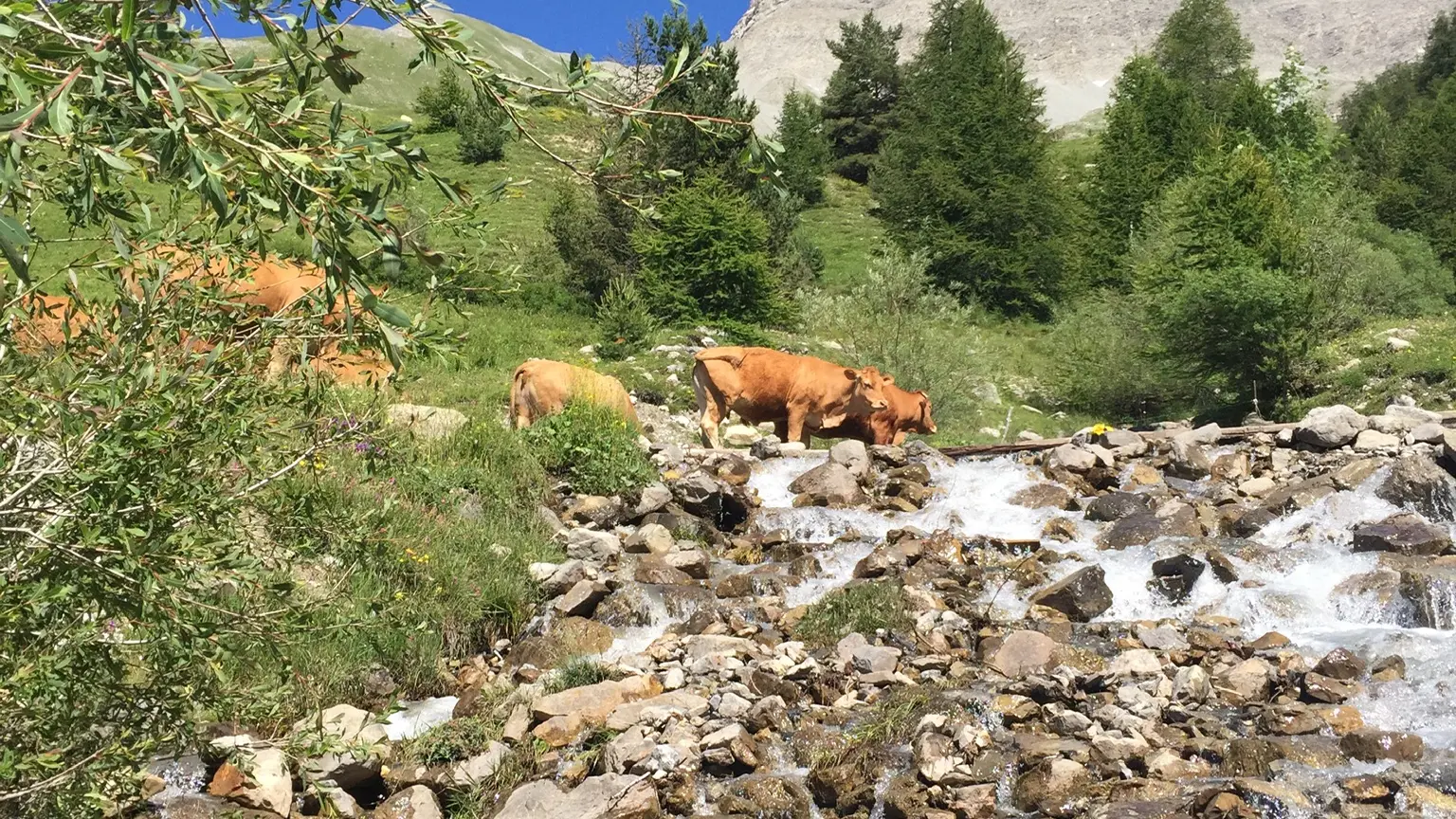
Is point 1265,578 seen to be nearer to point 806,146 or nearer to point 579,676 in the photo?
point 579,676

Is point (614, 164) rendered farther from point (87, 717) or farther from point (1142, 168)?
point (1142, 168)

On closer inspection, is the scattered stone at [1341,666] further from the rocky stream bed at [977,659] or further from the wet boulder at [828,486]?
the wet boulder at [828,486]

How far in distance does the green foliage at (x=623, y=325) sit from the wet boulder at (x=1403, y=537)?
14329mm

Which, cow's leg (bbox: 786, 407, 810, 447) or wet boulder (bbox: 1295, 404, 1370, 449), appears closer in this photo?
wet boulder (bbox: 1295, 404, 1370, 449)

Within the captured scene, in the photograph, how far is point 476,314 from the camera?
23969mm

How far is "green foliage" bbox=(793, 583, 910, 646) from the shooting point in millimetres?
9094

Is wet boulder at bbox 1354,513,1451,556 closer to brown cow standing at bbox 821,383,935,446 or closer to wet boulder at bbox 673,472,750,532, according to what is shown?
wet boulder at bbox 673,472,750,532

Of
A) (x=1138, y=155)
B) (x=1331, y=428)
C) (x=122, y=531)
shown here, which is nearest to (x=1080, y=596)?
(x=1331, y=428)

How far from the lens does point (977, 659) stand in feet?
28.1

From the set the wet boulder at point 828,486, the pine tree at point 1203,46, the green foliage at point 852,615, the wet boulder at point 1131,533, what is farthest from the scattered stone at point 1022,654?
the pine tree at point 1203,46

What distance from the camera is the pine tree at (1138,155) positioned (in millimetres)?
45188

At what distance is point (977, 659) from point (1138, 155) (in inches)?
1760

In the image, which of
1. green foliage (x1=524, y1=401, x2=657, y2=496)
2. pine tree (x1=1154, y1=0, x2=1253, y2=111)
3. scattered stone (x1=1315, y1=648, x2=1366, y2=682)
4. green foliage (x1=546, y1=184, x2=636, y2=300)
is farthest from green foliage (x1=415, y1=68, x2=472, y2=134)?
pine tree (x1=1154, y1=0, x2=1253, y2=111)

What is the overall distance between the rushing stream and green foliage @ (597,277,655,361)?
27.4 feet
